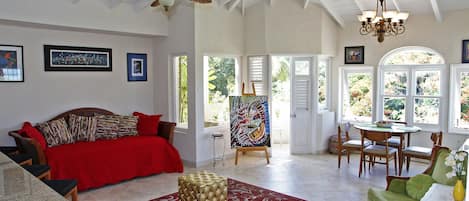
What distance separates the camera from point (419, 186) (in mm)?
3434

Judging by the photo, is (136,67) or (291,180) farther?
(136,67)

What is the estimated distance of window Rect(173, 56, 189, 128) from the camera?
687 cm

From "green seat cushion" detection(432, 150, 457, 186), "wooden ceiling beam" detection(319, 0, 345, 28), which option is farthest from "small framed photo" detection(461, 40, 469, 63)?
"green seat cushion" detection(432, 150, 457, 186)

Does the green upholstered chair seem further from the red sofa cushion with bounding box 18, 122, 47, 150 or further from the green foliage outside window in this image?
the red sofa cushion with bounding box 18, 122, 47, 150

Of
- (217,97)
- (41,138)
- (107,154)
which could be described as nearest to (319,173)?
(217,97)

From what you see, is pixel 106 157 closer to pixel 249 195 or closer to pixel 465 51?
pixel 249 195

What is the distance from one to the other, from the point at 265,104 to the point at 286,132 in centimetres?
191

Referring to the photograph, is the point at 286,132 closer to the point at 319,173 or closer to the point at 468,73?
the point at 319,173

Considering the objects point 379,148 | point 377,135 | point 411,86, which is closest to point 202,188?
point 377,135

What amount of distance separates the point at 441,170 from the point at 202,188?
7.66ft

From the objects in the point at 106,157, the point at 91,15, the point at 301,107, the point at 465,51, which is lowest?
the point at 106,157

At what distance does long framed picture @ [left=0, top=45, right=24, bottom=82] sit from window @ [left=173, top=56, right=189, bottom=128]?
8.16 ft

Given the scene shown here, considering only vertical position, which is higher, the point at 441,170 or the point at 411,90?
the point at 411,90

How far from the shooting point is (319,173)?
602cm
